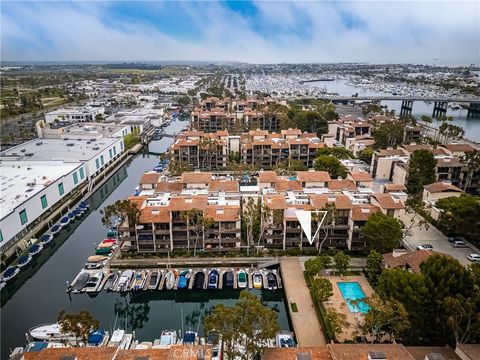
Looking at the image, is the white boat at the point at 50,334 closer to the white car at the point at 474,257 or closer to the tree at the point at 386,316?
the tree at the point at 386,316

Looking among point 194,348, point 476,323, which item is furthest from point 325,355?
point 476,323

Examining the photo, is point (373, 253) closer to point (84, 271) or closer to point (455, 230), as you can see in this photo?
point (455, 230)

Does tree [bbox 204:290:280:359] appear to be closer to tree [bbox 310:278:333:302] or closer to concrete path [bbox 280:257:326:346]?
concrete path [bbox 280:257:326:346]

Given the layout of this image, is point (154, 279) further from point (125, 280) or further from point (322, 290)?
point (322, 290)

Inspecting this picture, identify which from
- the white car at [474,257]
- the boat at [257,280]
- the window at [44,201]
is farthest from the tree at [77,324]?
the white car at [474,257]

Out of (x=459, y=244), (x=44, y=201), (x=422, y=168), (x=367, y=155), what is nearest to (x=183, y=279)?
(x=44, y=201)

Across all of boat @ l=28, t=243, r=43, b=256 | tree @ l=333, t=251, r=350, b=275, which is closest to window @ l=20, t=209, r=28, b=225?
boat @ l=28, t=243, r=43, b=256

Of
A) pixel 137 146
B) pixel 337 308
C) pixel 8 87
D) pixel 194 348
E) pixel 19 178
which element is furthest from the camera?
pixel 8 87

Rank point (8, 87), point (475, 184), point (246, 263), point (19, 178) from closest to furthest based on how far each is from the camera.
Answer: point (246, 263), point (19, 178), point (475, 184), point (8, 87)
